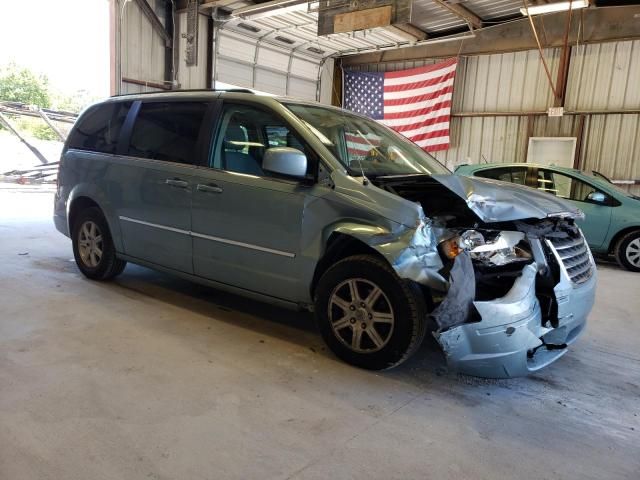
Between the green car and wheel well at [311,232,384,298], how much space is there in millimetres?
4059

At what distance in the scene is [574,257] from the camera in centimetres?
314

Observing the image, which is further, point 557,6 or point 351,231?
point 557,6

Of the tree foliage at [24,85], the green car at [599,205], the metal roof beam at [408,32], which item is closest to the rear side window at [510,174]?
the green car at [599,205]

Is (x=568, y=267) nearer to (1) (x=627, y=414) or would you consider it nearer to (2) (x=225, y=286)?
(1) (x=627, y=414)

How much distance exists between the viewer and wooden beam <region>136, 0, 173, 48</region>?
10.6 meters

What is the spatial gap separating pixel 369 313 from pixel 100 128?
3235 millimetres

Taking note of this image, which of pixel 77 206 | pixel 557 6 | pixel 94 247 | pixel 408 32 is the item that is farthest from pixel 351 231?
pixel 408 32

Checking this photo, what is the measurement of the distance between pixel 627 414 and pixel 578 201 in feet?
17.5

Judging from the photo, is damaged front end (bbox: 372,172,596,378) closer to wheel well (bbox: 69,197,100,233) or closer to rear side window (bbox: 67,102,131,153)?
rear side window (bbox: 67,102,131,153)

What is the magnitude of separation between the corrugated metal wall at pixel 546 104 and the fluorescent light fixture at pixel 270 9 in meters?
4.52

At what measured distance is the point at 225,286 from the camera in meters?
3.67

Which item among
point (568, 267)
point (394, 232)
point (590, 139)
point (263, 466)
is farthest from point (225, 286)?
point (590, 139)

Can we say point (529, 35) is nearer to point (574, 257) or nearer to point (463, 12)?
point (463, 12)

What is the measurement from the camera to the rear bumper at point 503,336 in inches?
104
